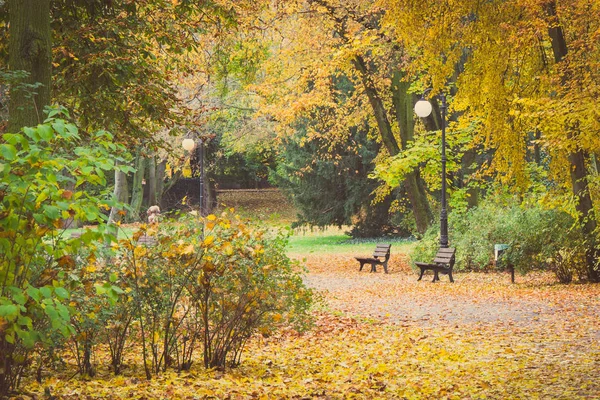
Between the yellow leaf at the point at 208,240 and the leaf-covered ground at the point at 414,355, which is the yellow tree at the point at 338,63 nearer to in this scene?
the leaf-covered ground at the point at 414,355

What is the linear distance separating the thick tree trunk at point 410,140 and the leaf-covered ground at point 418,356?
26.0 feet

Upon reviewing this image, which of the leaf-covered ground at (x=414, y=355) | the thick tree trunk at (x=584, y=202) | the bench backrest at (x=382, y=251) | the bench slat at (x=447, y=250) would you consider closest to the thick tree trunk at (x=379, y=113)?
the bench backrest at (x=382, y=251)

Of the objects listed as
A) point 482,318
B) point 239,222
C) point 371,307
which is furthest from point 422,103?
point 239,222

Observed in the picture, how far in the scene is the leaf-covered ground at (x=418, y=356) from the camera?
727 cm

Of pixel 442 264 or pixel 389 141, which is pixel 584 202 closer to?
pixel 442 264

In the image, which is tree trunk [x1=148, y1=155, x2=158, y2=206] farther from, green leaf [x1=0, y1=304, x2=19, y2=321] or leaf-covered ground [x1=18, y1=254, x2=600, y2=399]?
green leaf [x1=0, y1=304, x2=19, y2=321]

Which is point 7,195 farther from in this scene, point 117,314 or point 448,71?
point 448,71

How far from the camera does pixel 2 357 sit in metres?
5.64

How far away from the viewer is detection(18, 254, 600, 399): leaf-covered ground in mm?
7266

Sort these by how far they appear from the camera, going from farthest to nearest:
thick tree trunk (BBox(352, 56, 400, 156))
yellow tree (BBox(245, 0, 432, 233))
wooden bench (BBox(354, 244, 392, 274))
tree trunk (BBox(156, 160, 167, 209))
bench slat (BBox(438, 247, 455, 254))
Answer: tree trunk (BBox(156, 160, 167, 209))
wooden bench (BBox(354, 244, 392, 274))
thick tree trunk (BBox(352, 56, 400, 156))
yellow tree (BBox(245, 0, 432, 233))
bench slat (BBox(438, 247, 455, 254))

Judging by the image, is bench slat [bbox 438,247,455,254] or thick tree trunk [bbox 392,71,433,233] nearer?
bench slat [bbox 438,247,455,254]

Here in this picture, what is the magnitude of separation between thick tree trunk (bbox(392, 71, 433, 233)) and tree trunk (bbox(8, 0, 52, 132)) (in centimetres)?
1766

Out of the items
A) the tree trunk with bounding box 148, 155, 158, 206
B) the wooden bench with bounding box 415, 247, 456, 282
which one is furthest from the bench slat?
the tree trunk with bounding box 148, 155, 158, 206

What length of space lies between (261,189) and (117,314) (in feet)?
169
